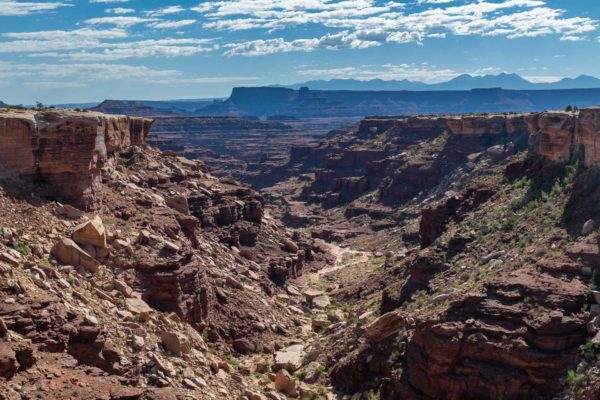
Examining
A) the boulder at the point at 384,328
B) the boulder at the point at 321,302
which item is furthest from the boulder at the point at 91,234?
the boulder at the point at 321,302

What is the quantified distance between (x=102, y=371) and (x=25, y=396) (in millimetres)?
2865

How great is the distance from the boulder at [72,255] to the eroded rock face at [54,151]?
4.61 m

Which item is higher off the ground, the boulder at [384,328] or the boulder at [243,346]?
the boulder at [384,328]

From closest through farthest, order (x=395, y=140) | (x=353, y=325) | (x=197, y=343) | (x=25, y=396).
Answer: (x=25, y=396)
(x=197, y=343)
(x=353, y=325)
(x=395, y=140)

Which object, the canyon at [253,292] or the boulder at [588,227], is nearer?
the canyon at [253,292]

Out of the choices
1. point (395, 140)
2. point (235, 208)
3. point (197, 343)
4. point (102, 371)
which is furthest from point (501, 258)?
point (395, 140)

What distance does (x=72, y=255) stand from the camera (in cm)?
2538

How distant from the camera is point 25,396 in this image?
682 inches

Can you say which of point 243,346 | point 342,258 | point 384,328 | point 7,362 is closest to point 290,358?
point 243,346

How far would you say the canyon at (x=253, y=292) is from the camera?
21047 millimetres

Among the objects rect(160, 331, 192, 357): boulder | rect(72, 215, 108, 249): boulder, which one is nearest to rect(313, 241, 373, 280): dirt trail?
rect(72, 215, 108, 249): boulder

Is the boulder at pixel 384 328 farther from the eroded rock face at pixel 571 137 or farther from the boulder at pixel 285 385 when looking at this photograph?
the eroded rock face at pixel 571 137

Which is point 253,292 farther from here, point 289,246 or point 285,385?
point 289,246

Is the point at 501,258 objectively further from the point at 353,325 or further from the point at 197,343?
the point at 197,343
